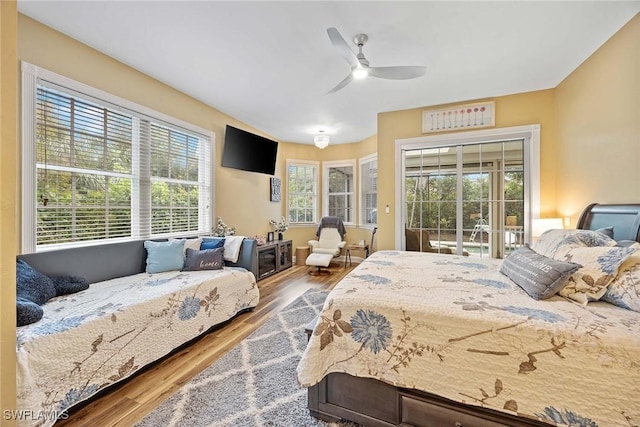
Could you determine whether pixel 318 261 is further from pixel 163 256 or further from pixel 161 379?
pixel 161 379

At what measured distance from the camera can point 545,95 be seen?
10.7 feet

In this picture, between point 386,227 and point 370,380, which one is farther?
point 386,227

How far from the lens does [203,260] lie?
2.92 m

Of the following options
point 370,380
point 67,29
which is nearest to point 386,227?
point 370,380

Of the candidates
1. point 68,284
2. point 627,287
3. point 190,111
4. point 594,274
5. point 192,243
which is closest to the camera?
point 627,287

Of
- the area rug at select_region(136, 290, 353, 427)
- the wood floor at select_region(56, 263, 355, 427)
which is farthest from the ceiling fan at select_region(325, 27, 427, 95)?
the wood floor at select_region(56, 263, 355, 427)

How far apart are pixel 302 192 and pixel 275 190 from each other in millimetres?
823

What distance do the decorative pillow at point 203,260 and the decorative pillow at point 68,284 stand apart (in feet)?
2.83

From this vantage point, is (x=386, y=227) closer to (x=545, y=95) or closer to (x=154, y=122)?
(x=545, y=95)

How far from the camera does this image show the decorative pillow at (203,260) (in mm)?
2890

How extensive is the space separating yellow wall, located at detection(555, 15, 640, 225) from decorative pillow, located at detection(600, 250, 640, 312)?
1119 millimetres

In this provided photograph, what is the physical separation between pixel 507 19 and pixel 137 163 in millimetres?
3834

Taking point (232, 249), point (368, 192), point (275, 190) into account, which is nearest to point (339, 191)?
point (368, 192)

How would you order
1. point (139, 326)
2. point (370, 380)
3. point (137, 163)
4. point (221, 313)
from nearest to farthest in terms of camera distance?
point (370, 380) → point (139, 326) → point (221, 313) → point (137, 163)
